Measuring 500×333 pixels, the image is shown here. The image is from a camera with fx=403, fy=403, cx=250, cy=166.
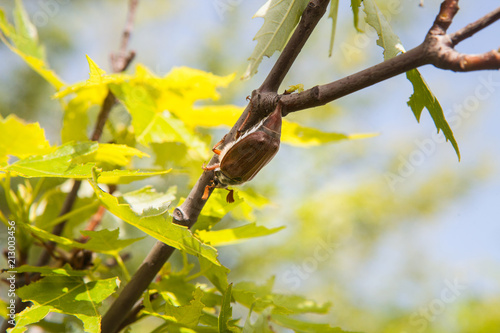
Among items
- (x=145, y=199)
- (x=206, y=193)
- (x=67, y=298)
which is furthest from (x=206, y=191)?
(x=67, y=298)

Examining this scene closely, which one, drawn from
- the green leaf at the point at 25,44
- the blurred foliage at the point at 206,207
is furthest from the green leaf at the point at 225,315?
the green leaf at the point at 25,44

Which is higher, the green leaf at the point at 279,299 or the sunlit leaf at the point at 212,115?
the sunlit leaf at the point at 212,115

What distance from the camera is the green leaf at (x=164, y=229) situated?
43cm

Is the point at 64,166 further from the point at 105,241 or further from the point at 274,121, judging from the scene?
the point at 274,121

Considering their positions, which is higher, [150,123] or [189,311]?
[150,123]

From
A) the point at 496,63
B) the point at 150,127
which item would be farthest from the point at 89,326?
the point at 496,63

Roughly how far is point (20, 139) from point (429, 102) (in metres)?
0.55

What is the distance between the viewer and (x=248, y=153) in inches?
23.4

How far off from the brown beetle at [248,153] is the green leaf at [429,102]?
192 millimetres

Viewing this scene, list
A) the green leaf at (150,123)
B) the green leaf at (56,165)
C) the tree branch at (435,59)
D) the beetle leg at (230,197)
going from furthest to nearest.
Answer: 1. the green leaf at (150,123)
2. the beetle leg at (230,197)
3. the green leaf at (56,165)
4. the tree branch at (435,59)

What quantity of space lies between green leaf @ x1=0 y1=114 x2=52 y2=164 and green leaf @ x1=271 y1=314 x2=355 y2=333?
421mm

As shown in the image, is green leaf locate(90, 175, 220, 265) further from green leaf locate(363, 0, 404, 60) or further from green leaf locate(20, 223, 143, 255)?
green leaf locate(363, 0, 404, 60)

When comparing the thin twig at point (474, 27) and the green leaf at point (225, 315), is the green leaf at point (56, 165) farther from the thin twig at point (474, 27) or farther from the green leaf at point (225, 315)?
the thin twig at point (474, 27)

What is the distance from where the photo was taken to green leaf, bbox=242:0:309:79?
0.51m
